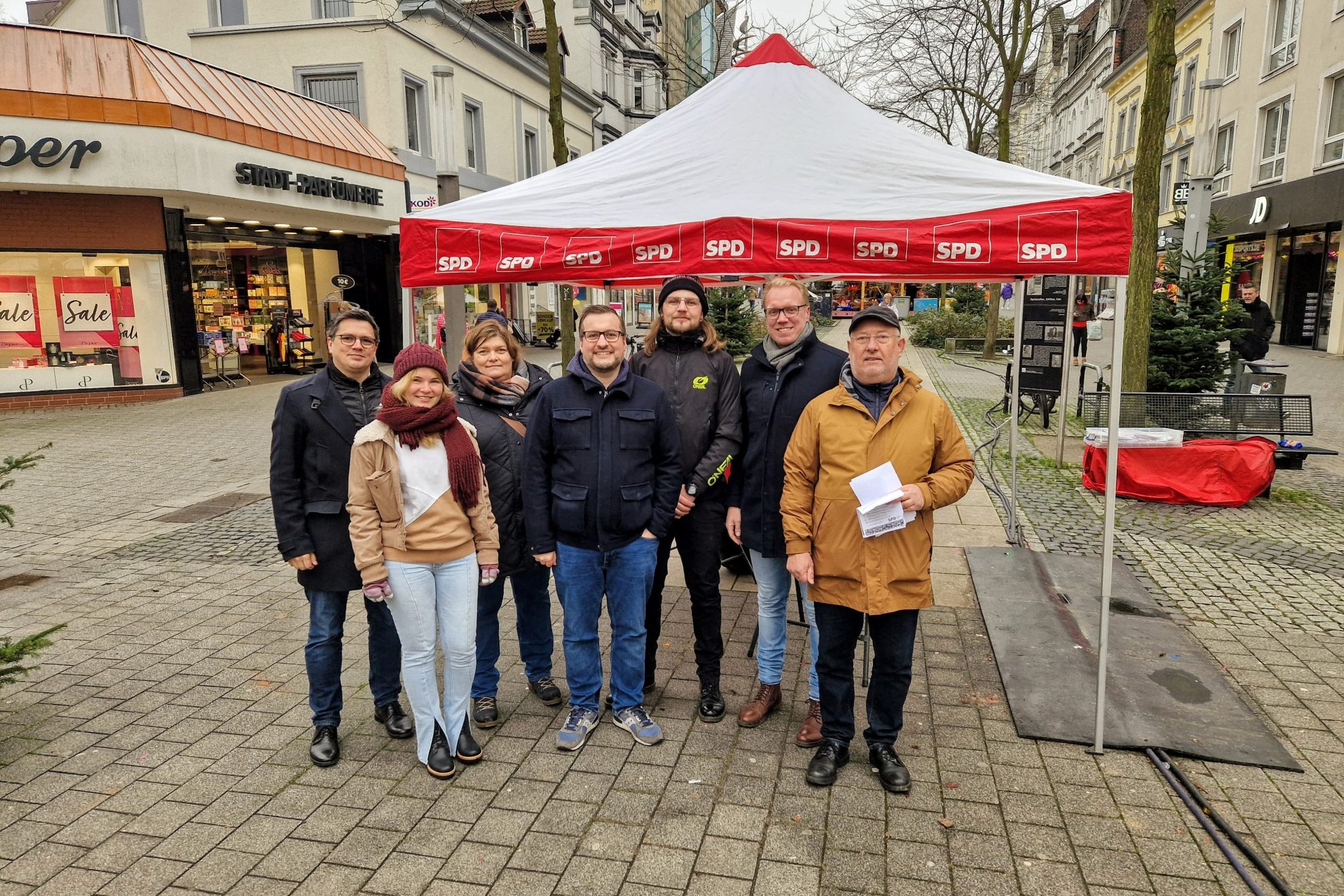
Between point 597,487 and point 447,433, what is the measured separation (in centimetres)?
69

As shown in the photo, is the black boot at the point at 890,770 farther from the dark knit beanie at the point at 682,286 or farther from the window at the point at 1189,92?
the window at the point at 1189,92

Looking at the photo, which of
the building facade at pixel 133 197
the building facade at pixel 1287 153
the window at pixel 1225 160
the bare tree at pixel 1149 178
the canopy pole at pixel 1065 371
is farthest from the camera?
the window at pixel 1225 160

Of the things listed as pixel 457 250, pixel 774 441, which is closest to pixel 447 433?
pixel 457 250

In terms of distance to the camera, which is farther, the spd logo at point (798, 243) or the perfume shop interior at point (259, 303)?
the perfume shop interior at point (259, 303)

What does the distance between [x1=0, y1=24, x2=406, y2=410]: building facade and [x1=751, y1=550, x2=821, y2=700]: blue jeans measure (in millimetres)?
14966

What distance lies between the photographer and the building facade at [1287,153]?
21.9 meters

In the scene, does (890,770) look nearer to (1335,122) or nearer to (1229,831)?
(1229,831)

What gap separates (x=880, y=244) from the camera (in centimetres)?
395

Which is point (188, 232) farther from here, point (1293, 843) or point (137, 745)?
point (1293, 843)

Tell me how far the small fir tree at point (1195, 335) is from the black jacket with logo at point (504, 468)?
9.13 metres

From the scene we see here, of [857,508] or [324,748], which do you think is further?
[324,748]

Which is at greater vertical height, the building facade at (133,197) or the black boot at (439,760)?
the building facade at (133,197)

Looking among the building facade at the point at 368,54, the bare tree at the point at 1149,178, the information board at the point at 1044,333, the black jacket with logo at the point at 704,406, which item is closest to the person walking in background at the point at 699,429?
the black jacket with logo at the point at 704,406

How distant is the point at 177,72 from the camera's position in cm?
1552
